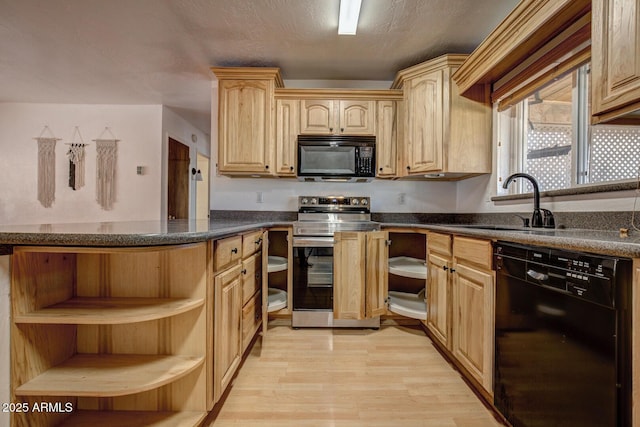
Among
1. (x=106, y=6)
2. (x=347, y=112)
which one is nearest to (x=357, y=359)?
(x=347, y=112)

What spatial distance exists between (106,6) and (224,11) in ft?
2.77

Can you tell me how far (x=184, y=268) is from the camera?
4.11 ft

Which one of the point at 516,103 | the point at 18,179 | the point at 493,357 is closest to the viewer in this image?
the point at 493,357

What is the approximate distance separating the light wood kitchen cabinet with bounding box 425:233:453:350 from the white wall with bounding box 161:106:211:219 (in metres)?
3.59

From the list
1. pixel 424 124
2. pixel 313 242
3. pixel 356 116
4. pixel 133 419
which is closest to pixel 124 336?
pixel 133 419

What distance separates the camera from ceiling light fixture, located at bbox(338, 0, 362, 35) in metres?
1.91

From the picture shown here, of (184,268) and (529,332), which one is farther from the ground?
(184,268)

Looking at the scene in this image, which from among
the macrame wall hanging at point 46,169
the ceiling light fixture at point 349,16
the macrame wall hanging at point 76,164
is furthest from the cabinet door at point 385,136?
the macrame wall hanging at point 46,169

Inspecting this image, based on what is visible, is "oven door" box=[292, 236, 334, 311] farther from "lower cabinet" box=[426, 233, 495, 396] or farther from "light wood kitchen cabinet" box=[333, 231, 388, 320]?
"lower cabinet" box=[426, 233, 495, 396]

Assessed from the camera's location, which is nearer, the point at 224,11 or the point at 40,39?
the point at 224,11

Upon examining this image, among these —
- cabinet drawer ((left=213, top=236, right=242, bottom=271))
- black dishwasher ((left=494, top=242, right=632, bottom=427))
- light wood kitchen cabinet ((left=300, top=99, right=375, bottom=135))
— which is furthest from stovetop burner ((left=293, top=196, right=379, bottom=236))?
black dishwasher ((left=494, top=242, right=632, bottom=427))

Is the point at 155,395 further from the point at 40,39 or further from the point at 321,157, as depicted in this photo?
the point at 40,39

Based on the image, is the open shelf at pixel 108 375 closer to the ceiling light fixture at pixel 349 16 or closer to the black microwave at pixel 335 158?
the black microwave at pixel 335 158

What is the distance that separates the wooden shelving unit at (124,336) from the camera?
42.4 inches
